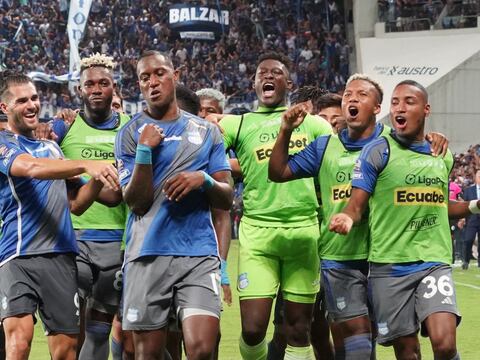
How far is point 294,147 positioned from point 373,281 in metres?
1.48

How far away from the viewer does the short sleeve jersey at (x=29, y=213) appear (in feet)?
24.2

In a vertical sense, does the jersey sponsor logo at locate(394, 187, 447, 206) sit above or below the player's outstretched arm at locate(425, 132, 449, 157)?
below

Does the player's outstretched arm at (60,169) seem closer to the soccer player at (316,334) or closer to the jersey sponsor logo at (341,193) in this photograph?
the jersey sponsor logo at (341,193)

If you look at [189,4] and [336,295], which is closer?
[336,295]

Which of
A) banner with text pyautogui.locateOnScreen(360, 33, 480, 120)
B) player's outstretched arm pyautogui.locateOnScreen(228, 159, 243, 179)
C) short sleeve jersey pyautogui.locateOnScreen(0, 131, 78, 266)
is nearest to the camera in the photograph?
short sleeve jersey pyautogui.locateOnScreen(0, 131, 78, 266)

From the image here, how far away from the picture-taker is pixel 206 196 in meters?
6.82

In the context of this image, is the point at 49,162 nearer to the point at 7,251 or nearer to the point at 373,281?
the point at 7,251

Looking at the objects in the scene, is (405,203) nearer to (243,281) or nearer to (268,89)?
(243,281)

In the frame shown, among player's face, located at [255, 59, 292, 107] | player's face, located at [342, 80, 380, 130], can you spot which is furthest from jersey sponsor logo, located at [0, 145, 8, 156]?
player's face, located at [342, 80, 380, 130]

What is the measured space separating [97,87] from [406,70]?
29.2 metres

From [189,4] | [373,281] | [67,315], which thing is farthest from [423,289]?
[189,4]

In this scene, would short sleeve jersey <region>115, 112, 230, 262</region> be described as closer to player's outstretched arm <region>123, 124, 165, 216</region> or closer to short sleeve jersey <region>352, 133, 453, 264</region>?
player's outstretched arm <region>123, 124, 165, 216</region>

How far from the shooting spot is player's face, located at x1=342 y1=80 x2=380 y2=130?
26.3ft

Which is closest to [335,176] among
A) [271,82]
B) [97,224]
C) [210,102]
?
[271,82]
